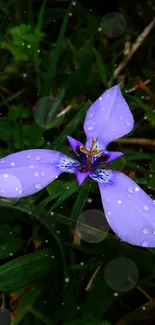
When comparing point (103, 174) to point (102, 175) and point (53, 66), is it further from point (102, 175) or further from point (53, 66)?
point (53, 66)

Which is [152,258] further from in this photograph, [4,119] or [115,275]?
[4,119]

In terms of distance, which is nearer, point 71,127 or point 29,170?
point 29,170

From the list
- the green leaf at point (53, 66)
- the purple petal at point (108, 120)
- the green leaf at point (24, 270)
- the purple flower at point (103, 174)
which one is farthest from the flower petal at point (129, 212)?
the green leaf at point (53, 66)

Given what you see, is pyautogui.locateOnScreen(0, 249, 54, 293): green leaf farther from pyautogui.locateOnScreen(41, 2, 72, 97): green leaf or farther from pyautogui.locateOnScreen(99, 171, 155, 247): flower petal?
pyautogui.locateOnScreen(41, 2, 72, 97): green leaf

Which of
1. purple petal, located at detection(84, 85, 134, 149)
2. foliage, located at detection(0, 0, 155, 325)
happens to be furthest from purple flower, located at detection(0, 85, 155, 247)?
foliage, located at detection(0, 0, 155, 325)

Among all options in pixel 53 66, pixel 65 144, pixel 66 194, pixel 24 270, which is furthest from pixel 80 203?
pixel 53 66

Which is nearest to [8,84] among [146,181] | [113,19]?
[113,19]
